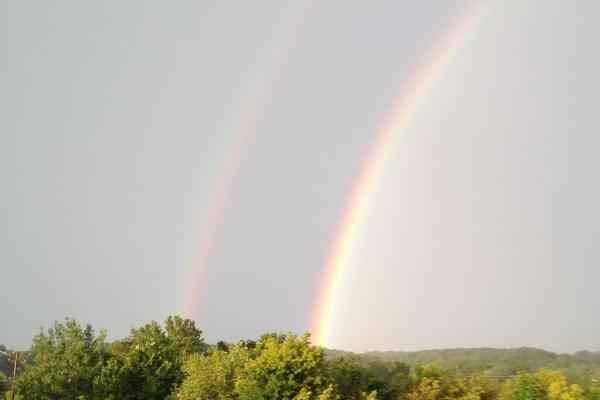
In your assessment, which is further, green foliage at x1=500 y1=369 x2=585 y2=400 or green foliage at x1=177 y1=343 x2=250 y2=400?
green foliage at x1=177 y1=343 x2=250 y2=400

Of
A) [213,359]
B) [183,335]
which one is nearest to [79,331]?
[213,359]

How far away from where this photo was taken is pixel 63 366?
124 feet

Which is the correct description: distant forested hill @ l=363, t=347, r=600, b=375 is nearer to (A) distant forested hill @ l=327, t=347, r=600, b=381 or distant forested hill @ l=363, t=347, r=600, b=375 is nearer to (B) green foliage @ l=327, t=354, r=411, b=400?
(A) distant forested hill @ l=327, t=347, r=600, b=381

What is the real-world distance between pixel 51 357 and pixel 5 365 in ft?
271

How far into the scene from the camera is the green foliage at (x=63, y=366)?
120 feet

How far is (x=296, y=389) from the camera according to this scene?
1016 inches

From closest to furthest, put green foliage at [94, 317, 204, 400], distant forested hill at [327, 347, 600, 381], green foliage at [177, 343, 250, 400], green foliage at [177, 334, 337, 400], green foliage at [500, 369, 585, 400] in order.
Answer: green foliage at [177, 334, 337, 400] → green foliage at [500, 369, 585, 400] → green foliage at [177, 343, 250, 400] → green foliage at [94, 317, 204, 400] → distant forested hill at [327, 347, 600, 381]

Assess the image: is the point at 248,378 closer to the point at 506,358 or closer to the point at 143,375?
the point at 143,375

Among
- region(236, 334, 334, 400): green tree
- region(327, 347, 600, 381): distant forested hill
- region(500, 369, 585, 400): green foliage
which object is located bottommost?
region(500, 369, 585, 400): green foliage

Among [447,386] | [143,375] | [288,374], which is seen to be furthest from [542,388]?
[143,375]

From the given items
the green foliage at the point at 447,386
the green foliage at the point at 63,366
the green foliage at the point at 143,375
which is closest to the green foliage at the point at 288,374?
the green foliage at the point at 447,386

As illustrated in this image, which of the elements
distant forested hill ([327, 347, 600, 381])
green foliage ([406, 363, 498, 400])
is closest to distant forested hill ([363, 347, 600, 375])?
distant forested hill ([327, 347, 600, 381])

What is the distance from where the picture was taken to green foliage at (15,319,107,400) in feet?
120

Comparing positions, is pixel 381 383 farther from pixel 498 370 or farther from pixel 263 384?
pixel 498 370
